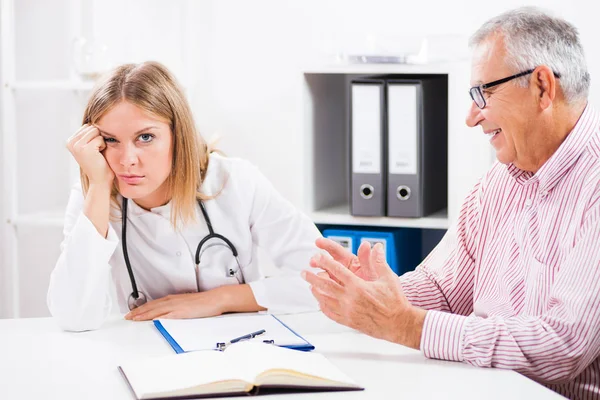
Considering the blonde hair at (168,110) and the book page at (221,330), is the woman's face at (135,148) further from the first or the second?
the book page at (221,330)

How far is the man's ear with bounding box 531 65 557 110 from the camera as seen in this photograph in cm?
156

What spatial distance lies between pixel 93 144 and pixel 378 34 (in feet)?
3.97

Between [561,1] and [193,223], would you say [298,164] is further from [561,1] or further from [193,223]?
[561,1]

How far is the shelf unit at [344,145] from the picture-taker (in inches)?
97.0

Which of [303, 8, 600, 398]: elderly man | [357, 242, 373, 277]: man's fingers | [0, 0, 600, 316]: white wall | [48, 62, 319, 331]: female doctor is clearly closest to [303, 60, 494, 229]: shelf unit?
[0, 0, 600, 316]: white wall

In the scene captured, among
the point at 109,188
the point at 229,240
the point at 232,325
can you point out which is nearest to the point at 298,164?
the point at 229,240

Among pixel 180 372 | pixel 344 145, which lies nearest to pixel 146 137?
pixel 180 372

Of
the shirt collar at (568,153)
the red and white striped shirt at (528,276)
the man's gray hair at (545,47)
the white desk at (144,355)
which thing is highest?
the man's gray hair at (545,47)

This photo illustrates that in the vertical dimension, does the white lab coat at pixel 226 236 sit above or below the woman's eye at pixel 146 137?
below

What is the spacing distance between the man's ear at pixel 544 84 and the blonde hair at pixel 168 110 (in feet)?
2.57

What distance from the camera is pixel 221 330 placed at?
1.66m

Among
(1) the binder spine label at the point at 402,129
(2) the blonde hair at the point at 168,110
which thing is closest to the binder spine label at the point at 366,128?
(1) the binder spine label at the point at 402,129

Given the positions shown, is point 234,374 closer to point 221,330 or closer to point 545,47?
point 221,330

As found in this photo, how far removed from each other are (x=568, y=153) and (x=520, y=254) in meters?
0.21
